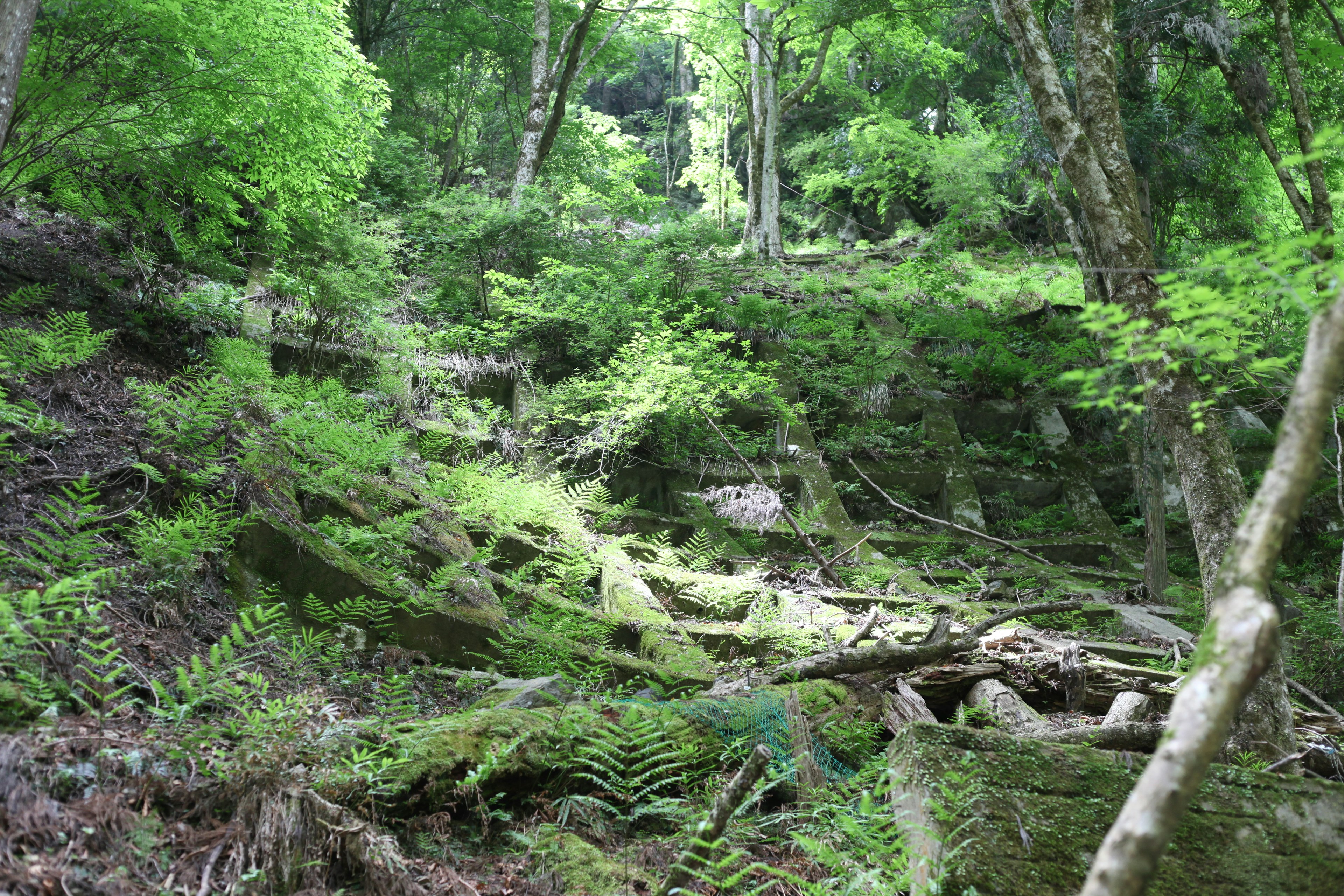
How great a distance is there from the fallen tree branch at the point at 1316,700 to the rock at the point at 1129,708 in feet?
3.42

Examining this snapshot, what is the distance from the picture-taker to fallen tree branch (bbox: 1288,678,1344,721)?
15.2ft

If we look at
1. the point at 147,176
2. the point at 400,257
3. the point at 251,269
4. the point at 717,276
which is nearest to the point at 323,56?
the point at 147,176

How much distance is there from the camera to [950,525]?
7.95 m

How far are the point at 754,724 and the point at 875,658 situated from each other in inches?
48.2

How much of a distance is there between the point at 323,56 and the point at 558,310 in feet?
14.9

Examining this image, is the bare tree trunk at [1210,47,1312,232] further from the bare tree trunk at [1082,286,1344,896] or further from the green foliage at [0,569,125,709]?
the green foliage at [0,569,125,709]

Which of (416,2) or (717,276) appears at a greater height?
(416,2)

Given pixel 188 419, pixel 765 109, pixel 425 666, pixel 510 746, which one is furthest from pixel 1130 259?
pixel 765 109

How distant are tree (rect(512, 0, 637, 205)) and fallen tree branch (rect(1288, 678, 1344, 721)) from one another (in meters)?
12.2

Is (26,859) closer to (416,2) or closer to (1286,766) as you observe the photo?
(1286,766)

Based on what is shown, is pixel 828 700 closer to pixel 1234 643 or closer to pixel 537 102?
pixel 1234 643

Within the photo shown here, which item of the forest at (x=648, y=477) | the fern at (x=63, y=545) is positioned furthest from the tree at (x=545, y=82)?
the fern at (x=63, y=545)

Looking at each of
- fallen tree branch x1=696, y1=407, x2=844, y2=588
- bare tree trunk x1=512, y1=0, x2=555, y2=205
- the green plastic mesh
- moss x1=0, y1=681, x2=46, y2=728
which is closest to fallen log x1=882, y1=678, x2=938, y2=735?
the green plastic mesh

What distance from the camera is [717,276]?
41.9 feet
